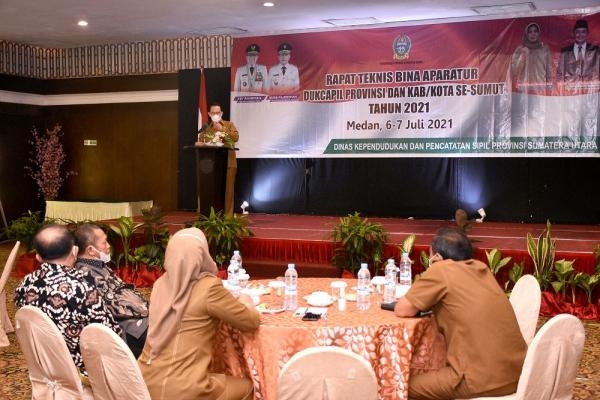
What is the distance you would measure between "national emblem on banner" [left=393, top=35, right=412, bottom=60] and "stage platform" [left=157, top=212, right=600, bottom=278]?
7.44 feet

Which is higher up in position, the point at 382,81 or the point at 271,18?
the point at 271,18

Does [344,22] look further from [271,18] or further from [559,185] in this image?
[559,185]

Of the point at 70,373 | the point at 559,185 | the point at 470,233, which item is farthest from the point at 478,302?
the point at 559,185

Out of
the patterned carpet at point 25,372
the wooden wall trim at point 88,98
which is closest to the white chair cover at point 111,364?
the patterned carpet at point 25,372

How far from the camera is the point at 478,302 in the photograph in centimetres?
278

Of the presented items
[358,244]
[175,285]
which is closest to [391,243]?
[358,244]

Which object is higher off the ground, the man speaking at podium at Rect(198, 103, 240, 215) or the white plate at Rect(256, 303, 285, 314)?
the man speaking at podium at Rect(198, 103, 240, 215)

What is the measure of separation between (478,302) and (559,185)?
6458mm

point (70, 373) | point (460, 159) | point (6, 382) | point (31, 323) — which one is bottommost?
point (6, 382)

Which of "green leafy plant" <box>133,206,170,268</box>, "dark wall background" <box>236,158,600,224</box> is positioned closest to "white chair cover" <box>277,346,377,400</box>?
"green leafy plant" <box>133,206,170,268</box>

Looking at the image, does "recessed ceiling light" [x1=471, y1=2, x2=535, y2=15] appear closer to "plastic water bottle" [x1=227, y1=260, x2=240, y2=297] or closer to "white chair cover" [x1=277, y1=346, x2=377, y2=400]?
"plastic water bottle" [x1=227, y1=260, x2=240, y2=297]

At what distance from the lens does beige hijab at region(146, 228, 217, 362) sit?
267 cm

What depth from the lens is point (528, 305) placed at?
11.5 ft

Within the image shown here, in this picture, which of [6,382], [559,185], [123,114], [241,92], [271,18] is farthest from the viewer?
[123,114]
